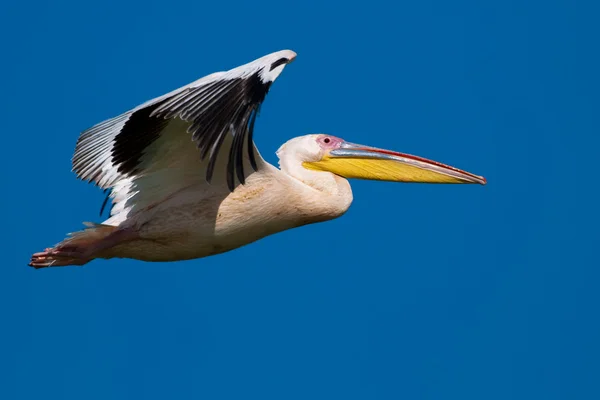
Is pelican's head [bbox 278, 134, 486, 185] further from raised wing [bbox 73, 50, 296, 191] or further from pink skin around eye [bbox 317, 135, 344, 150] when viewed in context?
raised wing [bbox 73, 50, 296, 191]

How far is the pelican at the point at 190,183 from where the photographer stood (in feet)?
36.4

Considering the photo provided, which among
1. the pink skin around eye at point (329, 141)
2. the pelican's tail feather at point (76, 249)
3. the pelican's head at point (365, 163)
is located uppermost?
the pink skin around eye at point (329, 141)

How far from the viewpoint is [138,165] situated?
12.1 meters

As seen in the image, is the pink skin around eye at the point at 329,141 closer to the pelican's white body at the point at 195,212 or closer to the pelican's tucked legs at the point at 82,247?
the pelican's white body at the point at 195,212

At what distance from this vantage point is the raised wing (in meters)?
10.9

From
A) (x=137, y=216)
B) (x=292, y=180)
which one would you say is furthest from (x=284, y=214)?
(x=137, y=216)

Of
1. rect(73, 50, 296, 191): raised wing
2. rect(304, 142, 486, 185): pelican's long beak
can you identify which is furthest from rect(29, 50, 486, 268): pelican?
rect(304, 142, 486, 185): pelican's long beak

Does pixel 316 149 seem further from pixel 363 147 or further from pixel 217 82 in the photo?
pixel 217 82

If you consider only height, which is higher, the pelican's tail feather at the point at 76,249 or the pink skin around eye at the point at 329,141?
the pink skin around eye at the point at 329,141

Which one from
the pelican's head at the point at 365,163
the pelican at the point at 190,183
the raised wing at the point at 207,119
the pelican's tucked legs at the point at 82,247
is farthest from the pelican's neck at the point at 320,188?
the pelican's tucked legs at the point at 82,247

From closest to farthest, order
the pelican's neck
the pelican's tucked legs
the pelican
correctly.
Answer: the pelican → the pelican's tucked legs → the pelican's neck

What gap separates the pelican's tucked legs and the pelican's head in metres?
1.87

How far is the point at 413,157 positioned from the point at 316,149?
88 centimetres

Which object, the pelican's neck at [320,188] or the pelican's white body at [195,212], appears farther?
the pelican's neck at [320,188]
